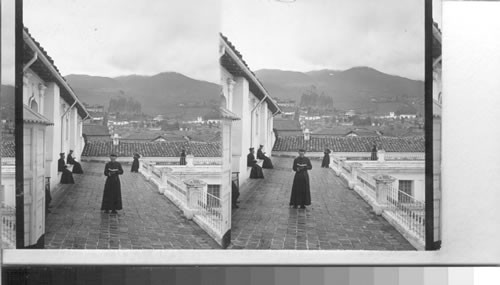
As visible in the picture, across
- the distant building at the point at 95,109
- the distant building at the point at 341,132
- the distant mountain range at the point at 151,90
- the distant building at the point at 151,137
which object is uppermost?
the distant mountain range at the point at 151,90

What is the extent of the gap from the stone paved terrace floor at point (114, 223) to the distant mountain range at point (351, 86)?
1637 millimetres

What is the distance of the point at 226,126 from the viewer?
20.7 feet


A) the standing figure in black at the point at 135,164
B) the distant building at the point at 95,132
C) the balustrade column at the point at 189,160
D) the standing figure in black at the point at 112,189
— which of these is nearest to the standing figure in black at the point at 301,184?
the balustrade column at the point at 189,160

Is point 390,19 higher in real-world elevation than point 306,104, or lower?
higher

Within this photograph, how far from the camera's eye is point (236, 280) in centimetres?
614

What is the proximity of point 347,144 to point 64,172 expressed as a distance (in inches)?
114

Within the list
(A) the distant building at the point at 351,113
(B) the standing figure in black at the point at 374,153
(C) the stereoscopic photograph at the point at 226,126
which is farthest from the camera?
(B) the standing figure in black at the point at 374,153

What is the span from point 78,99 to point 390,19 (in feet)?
10.5

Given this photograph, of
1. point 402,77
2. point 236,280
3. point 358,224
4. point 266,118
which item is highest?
point 402,77

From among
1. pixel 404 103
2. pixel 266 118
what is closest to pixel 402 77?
pixel 404 103

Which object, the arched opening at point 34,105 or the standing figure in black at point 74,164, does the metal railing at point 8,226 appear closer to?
the standing figure in black at point 74,164

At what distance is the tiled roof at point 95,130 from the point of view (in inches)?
247

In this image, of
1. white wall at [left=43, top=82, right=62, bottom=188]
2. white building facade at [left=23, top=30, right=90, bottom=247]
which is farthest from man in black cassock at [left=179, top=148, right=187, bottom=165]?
white wall at [left=43, top=82, right=62, bottom=188]

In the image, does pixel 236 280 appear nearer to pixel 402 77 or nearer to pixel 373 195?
pixel 373 195
